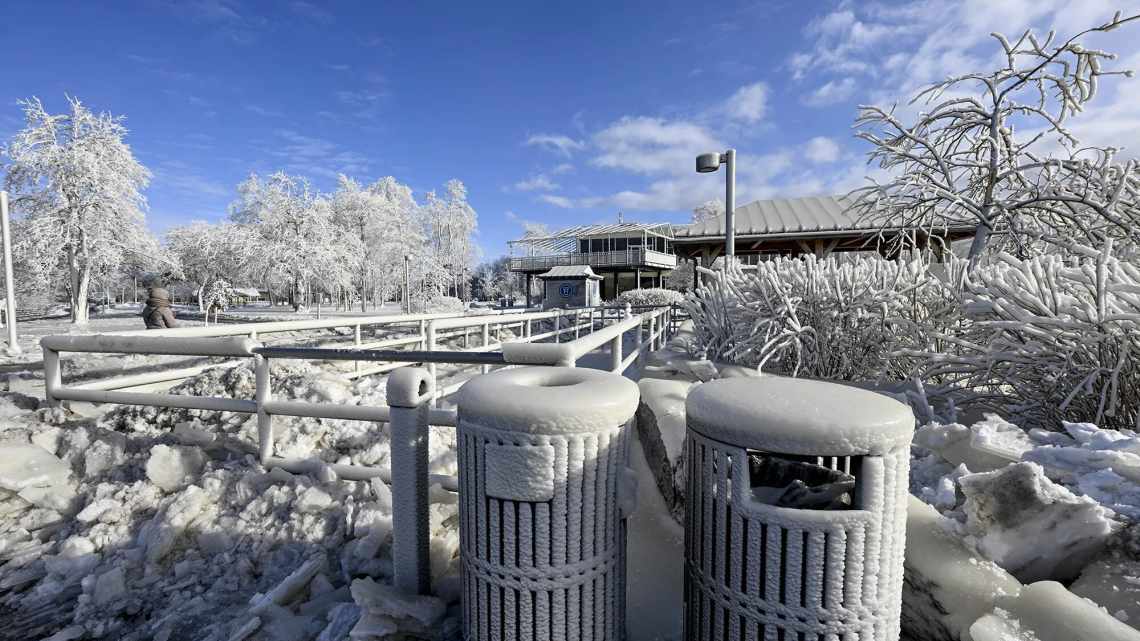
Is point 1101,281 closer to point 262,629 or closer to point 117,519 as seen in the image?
point 262,629

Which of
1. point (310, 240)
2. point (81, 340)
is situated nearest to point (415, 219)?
point (310, 240)

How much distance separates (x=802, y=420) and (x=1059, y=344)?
8.53 ft

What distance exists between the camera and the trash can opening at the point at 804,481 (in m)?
1.43

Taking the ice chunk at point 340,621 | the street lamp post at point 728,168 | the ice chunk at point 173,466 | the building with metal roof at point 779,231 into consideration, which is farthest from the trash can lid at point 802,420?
the building with metal roof at point 779,231

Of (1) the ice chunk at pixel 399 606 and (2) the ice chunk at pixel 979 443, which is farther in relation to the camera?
(2) the ice chunk at pixel 979 443

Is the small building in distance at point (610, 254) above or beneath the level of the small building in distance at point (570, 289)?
above

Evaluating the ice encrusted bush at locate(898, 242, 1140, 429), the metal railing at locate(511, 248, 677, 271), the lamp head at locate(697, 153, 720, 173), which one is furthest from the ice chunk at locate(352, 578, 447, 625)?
the metal railing at locate(511, 248, 677, 271)

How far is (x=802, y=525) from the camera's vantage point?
1.21 meters

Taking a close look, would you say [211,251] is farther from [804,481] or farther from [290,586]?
[804,481]

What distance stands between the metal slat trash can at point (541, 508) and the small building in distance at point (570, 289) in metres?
25.3

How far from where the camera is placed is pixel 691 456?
153 centimetres

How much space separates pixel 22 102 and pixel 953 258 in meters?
35.8

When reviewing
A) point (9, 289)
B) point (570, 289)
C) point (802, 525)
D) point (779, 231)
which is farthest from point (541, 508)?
point (570, 289)

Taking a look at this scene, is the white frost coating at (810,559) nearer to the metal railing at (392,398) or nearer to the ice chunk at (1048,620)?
the ice chunk at (1048,620)
